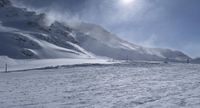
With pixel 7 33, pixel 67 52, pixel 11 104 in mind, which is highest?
pixel 7 33

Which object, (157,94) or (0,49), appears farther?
(0,49)

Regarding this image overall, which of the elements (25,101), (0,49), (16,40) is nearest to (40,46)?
(16,40)

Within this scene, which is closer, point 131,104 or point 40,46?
point 131,104

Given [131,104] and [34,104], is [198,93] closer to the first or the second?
[131,104]

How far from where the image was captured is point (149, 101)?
1462 centimetres

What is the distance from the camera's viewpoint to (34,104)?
1544cm

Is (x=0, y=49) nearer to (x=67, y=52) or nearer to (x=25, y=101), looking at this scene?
(x=67, y=52)

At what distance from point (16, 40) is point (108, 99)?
125631 millimetres

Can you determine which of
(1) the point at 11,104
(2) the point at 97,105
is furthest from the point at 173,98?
(1) the point at 11,104

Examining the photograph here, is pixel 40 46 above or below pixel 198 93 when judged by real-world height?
above

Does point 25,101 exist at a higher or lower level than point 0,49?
lower

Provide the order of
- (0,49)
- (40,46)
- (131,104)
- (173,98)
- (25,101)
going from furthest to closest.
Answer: (40,46)
(0,49)
(25,101)
(173,98)
(131,104)

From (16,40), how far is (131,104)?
418 ft

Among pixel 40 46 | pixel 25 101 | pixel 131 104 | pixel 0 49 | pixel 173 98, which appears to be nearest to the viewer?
pixel 131 104
